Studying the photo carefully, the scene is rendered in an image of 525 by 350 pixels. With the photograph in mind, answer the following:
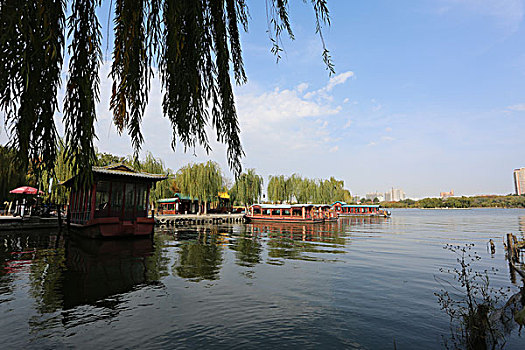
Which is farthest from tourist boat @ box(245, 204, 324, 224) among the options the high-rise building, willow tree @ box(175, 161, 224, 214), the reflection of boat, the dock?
the high-rise building

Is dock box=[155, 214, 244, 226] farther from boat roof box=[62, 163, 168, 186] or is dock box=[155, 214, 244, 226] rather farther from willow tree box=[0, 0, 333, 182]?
willow tree box=[0, 0, 333, 182]

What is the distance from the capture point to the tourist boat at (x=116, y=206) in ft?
57.1

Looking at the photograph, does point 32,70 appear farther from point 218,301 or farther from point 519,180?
point 519,180

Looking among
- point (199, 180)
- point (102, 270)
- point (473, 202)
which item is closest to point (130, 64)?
point (102, 270)

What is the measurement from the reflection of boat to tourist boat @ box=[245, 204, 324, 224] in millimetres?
26985

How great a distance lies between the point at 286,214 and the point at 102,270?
35.5 m

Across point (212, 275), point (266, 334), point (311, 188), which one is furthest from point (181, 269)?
point (311, 188)

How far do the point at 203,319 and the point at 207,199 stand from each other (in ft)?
109

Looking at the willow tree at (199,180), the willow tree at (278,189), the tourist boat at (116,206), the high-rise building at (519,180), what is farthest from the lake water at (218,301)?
the high-rise building at (519,180)

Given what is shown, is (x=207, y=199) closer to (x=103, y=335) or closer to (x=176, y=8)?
(x=103, y=335)

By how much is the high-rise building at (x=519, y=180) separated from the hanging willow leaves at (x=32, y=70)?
225999 mm

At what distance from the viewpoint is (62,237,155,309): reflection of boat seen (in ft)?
26.5

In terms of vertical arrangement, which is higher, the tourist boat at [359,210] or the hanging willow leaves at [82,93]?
the hanging willow leaves at [82,93]

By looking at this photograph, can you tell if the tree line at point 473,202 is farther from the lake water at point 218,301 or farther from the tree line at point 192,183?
the lake water at point 218,301
